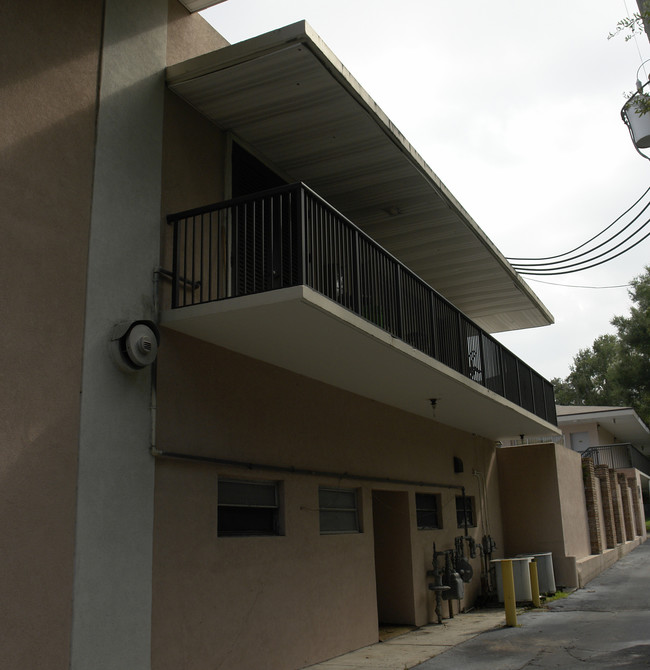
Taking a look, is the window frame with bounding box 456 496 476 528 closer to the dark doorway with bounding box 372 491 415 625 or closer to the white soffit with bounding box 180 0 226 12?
the dark doorway with bounding box 372 491 415 625

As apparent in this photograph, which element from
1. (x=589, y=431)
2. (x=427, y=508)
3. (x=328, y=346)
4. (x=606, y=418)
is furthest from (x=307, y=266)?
(x=589, y=431)

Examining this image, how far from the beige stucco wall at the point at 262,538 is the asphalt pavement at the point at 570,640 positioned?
1.51 m

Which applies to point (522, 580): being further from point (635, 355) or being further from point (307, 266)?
point (635, 355)

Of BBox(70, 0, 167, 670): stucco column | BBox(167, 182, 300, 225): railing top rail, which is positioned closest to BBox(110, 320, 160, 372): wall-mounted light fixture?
BBox(70, 0, 167, 670): stucco column

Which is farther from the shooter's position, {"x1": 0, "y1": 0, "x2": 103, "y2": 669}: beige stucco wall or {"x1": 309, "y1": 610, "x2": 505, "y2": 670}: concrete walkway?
{"x1": 309, "y1": 610, "x2": 505, "y2": 670}: concrete walkway

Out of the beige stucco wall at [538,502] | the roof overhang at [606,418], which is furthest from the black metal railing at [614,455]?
the beige stucco wall at [538,502]

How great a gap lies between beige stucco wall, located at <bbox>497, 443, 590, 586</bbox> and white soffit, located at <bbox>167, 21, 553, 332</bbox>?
573 centimetres

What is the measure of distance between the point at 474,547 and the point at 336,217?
9349 millimetres

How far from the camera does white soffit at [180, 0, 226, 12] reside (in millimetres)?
8375

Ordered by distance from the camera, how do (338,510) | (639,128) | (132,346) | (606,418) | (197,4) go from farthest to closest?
(606,418)
(338,510)
(197,4)
(639,128)
(132,346)

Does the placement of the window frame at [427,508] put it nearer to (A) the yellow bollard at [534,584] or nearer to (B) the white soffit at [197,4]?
(A) the yellow bollard at [534,584]

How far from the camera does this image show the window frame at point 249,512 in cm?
775

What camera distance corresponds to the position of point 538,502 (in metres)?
17.4

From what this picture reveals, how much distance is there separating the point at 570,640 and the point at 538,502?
771 cm
